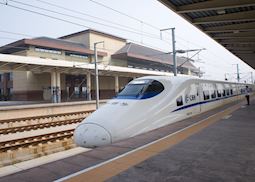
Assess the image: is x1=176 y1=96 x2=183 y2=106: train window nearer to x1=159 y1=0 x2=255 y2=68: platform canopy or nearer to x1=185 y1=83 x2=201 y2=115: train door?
x1=185 y1=83 x2=201 y2=115: train door

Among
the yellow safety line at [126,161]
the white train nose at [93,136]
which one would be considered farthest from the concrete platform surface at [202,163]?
the white train nose at [93,136]

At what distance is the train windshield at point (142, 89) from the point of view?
8578 millimetres

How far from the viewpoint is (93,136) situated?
267 inches

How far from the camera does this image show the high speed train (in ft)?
22.7

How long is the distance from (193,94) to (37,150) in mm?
8007

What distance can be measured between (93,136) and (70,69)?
25.1m

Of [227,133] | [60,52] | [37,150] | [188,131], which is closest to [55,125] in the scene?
[37,150]

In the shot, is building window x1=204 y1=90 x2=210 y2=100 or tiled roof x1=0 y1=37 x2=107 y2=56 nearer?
building window x1=204 y1=90 x2=210 y2=100

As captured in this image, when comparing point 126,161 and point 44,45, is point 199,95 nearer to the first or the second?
point 126,161

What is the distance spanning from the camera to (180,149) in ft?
19.5

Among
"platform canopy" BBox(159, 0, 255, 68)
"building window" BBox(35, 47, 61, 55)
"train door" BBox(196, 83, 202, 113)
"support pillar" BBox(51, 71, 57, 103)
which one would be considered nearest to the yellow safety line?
"train door" BBox(196, 83, 202, 113)

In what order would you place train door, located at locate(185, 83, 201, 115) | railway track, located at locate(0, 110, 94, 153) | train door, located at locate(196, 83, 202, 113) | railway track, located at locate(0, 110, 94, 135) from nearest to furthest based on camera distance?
railway track, located at locate(0, 110, 94, 153)
train door, located at locate(185, 83, 201, 115)
train door, located at locate(196, 83, 202, 113)
railway track, located at locate(0, 110, 94, 135)

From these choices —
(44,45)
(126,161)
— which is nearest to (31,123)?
(126,161)

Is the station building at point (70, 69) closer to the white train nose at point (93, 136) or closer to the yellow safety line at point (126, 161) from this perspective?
the white train nose at point (93, 136)
